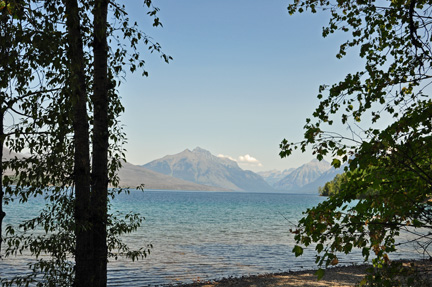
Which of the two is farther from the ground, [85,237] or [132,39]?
[132,39]

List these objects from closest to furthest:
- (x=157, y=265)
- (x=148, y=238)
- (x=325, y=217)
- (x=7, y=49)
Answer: (x=7, y=49)
(x=325, y=217)
(x=157, y=265)
(x=148, y=238)

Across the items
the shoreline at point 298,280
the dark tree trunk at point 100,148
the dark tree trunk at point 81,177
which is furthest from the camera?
the shoreline at point 298,280

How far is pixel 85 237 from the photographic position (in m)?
9.58

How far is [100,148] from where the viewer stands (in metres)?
10.5

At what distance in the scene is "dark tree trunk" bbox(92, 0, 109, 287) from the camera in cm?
989

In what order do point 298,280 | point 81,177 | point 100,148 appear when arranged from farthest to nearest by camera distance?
point 298,280 → point 100,148 → point 81,177

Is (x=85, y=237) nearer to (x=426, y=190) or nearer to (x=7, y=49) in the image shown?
(x=7, y=49)

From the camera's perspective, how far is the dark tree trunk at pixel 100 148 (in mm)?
9891

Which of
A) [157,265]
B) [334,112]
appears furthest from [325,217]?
[157,265]

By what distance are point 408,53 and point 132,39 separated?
7485mm

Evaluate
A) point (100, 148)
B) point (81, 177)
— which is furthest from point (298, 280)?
point (81, 177)

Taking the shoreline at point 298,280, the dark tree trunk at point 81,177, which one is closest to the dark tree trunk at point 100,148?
the dark tree trunk at point 81,177

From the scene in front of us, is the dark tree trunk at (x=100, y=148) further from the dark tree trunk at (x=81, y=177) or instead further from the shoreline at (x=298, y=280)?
the shoreline at (x=298, y=280)

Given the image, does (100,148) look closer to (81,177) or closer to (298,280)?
(81,177)
